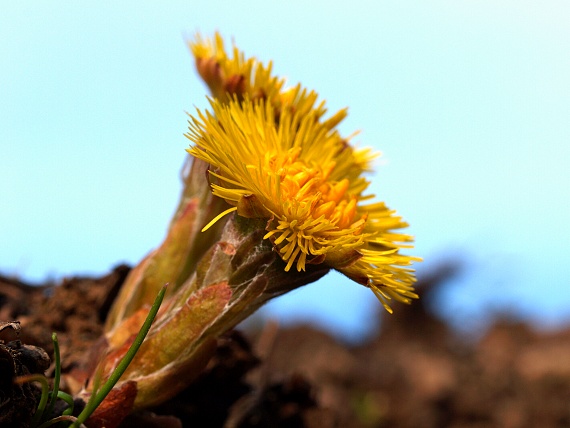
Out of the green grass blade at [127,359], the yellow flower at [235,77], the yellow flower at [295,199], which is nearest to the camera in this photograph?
the green grass blade at [127,359]

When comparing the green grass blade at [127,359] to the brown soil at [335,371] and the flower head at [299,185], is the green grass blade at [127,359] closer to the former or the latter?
the brown soil at [335,371]

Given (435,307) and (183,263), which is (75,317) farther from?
(435,307)

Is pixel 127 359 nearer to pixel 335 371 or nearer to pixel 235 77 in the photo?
pixel 235 77

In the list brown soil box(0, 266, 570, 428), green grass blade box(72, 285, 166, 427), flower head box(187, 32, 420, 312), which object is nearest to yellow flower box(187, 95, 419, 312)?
flower head box(187, 32, 420, 312)

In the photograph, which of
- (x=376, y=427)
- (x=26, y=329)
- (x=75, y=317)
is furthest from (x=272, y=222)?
(x=376, y=427)

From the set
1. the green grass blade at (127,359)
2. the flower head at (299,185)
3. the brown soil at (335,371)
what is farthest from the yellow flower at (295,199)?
the brown soil at (335,371)

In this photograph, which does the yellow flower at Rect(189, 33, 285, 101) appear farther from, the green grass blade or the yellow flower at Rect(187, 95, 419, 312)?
the green grass blade
